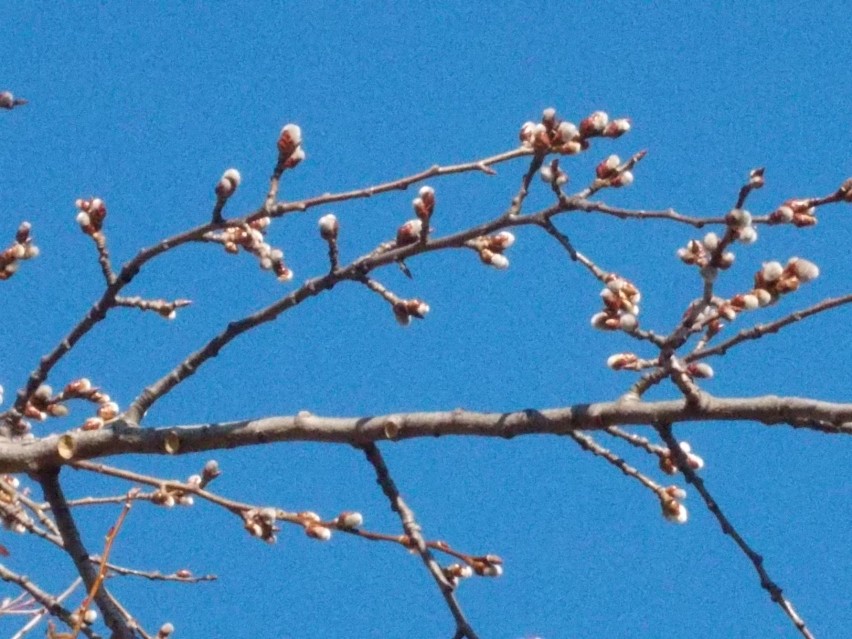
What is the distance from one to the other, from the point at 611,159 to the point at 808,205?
0.56 metres

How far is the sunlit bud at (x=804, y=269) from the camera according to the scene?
2898 mm

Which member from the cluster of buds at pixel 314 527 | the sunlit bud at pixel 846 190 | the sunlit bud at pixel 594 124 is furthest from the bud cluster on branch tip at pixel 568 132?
the cluster of buds at pixel 314 527

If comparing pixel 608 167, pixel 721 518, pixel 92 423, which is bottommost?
pixel 721 518

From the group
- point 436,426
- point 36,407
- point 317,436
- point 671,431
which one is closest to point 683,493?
point 671,431

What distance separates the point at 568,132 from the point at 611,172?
6.9 inches

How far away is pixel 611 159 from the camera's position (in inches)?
136

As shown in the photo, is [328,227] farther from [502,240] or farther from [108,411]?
[108,411]

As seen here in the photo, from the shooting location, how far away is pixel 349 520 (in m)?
3.52

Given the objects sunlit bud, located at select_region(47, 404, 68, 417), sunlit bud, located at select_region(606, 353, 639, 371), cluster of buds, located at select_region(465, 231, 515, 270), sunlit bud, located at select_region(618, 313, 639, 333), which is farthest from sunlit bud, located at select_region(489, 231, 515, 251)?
sunlit bud, located at select_region(47, 404, 68, 417)

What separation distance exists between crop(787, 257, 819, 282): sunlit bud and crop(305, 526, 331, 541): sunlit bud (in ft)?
4.95

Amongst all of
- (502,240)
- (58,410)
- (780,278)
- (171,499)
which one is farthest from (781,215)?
(58,410)

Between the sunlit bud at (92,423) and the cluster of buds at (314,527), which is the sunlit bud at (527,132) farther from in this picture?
the sunlit bud at (92,423)

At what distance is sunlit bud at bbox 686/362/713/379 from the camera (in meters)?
3.16

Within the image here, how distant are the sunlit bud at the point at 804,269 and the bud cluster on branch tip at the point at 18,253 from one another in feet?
9.21
